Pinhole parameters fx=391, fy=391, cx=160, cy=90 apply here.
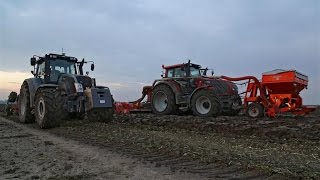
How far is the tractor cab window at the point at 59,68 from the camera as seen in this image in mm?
13562

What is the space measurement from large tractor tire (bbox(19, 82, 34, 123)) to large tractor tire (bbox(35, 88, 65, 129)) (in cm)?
188

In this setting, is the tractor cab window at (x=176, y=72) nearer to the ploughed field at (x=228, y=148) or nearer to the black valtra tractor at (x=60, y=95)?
the black valtra tractor at (x=60, y=95)

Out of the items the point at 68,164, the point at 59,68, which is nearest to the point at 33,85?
the point at 59,68

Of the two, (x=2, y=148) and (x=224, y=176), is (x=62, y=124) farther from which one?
(x=224, y=176)

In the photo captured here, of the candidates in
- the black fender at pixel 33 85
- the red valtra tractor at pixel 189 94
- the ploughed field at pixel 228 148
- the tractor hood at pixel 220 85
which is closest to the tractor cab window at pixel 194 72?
the red valtra tractor at pixel 189 94

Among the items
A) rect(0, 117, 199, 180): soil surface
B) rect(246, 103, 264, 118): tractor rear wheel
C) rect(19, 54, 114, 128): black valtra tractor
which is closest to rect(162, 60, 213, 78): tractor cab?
rect(246, 103, 264, 118): tractor rear wheel

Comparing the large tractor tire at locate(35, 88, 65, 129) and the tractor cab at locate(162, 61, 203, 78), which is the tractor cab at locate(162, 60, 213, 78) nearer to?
the tractor cab at locate(162, 61, 203, 78)

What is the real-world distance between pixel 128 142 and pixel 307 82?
32.4ft

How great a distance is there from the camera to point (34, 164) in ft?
20.1

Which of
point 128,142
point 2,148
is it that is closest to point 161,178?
point 128,142

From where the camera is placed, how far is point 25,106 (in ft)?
44.8

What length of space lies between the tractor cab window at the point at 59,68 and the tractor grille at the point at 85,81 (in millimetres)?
1135

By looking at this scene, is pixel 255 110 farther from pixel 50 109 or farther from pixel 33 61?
pixel 33 61

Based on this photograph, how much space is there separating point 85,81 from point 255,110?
253 inches
